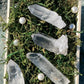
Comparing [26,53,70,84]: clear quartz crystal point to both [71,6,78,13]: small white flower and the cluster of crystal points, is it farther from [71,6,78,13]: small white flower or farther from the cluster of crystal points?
[71,6,78,13]: small white flower

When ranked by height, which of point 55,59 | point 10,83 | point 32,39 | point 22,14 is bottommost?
point 10,83

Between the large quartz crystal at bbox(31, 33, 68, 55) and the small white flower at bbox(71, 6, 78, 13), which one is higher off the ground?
the small white flower at bbox(71, 6, 78, 13)

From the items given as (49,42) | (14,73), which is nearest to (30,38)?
(49,42)

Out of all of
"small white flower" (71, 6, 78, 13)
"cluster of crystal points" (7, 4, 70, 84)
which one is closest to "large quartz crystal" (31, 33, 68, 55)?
"cluster of crystal points" (7, 4, 70, 84)

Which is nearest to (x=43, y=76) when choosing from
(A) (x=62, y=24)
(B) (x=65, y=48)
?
(B) (x=65, y=48)

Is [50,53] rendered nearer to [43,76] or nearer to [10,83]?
[43,76]

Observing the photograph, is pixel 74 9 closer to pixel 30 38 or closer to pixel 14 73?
pixel 30 38

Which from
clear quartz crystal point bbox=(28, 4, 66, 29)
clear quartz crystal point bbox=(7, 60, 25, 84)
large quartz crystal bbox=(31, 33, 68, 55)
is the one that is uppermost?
clear quartz crystal point bbox=(28, 4, 66, 29)
